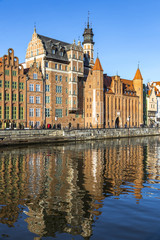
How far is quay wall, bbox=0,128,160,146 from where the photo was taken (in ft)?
170

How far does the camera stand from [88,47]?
9300 centimetres

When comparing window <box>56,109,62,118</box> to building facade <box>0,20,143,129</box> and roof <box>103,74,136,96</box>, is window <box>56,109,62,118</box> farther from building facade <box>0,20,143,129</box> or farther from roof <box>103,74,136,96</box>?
roof <box>103,74,136,96</box>

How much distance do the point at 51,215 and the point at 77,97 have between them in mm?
65476

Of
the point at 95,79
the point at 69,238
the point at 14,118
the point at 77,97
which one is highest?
the point at 95,79

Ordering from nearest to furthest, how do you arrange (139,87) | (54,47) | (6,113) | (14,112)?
1. (6,113)
2. (14,112)
3. (54,47)
4. (139,87)

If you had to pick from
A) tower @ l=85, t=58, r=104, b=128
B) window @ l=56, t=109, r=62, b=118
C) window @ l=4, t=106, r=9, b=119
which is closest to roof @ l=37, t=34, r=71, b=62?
tower @ l=85, t=58, r=104, b=128

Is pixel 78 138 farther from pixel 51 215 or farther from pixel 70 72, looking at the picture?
pixel 51 215

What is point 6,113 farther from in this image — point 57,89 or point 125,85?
point 125,85

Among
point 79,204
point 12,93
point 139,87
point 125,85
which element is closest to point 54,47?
point 12,93

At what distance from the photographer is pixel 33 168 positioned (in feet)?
93.8

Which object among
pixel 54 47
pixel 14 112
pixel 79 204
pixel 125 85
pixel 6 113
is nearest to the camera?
pixel 79 204

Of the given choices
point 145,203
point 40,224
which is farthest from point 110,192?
point 40,224

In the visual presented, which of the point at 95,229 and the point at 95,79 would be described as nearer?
the point at 95,229

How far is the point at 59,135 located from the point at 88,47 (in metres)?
42.2
